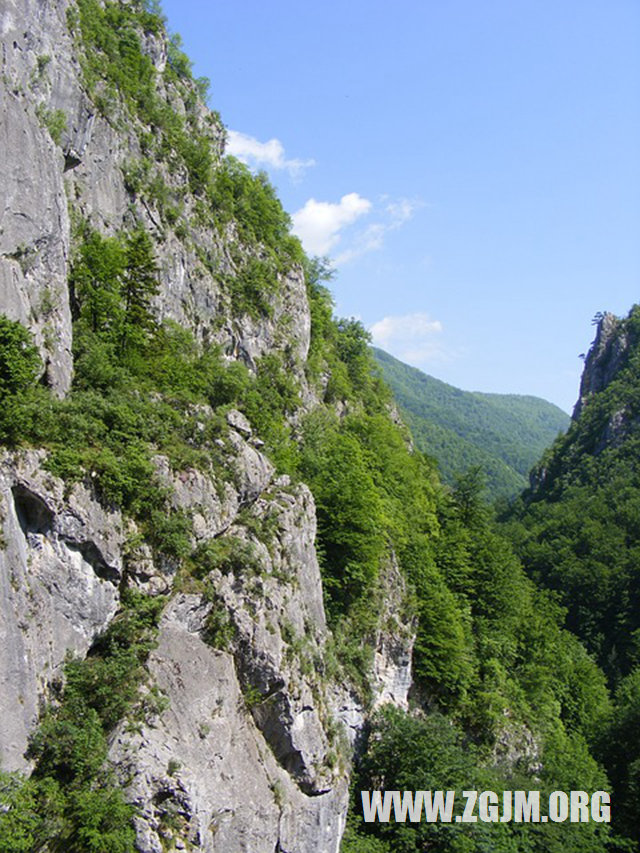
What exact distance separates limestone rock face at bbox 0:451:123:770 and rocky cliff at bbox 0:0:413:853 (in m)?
0.04

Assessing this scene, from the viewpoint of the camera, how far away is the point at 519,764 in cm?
3144

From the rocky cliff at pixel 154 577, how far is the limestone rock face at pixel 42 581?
0.04 m

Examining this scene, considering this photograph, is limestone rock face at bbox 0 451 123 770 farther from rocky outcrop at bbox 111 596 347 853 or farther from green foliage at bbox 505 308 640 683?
green foliage at bbox 505 308 640 683

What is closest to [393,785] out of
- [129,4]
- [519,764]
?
[519,764]

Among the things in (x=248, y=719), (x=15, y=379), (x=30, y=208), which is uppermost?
(x=30, y=208)

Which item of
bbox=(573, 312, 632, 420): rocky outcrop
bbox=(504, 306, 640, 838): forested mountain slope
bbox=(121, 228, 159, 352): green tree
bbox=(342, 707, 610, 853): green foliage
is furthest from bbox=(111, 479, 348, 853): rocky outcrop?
bbox=(573, 312, 632, 420): rocky outcrop

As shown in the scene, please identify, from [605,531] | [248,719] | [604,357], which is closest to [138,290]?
[248,719]

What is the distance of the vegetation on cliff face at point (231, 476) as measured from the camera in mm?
14273

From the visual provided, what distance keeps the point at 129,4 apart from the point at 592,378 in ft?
326

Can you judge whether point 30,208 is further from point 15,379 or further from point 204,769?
point 204,769

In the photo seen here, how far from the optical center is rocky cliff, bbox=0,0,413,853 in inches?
543

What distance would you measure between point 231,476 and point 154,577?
4.77m

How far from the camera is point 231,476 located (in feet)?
67.5

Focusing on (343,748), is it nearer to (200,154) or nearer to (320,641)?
(320,641)
